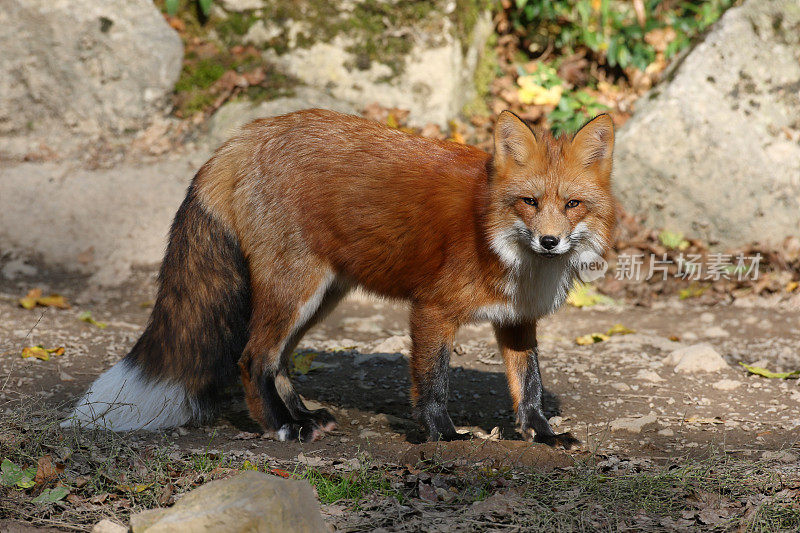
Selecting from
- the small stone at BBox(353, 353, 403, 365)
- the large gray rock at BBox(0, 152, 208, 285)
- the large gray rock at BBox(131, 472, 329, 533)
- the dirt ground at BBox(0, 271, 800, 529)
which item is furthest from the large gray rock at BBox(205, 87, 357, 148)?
the large gray rock at BBox(131, 472, 329, 533)

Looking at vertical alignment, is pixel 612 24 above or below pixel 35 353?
above

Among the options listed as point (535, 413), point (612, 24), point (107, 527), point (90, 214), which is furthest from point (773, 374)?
point (90, 214)

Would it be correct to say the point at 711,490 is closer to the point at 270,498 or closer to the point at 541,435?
the point at 541,435

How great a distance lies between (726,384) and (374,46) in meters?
5.37

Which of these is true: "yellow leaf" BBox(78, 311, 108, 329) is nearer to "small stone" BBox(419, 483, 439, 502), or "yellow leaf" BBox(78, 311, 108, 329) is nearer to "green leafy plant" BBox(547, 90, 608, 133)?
"small stone" BBox(419, 483, 439, 502)

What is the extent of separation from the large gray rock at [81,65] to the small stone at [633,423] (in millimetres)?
6094

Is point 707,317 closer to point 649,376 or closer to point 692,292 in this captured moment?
point 692,292

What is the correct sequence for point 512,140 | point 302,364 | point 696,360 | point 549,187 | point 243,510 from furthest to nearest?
1. point 302,364
2. point 696,360
3. point 512,140
4. point 549,187
5. point 243,510

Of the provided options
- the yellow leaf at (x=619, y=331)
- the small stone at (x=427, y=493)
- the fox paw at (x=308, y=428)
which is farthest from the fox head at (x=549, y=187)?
the yellow leaf at (x=619, y=331)

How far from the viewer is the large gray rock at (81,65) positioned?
333 inches

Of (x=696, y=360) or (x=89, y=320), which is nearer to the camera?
(x=696, y=360)

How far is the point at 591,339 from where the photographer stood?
6.39 meters

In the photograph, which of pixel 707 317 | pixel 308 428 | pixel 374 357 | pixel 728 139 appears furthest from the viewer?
pixel 728 139

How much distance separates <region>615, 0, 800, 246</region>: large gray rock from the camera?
7.62m
